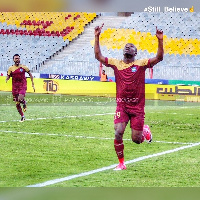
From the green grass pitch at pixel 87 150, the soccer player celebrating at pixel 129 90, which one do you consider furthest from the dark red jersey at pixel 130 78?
the green grass pitch at pixel 87 150

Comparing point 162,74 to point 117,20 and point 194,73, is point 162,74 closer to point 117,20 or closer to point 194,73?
point 194,73

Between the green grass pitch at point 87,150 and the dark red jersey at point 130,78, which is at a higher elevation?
the dark red jersey at point 130,78

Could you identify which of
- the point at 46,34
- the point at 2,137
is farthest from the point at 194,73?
the point at 2,137

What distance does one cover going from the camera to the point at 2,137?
38.6ft

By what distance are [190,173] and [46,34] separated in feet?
81.6

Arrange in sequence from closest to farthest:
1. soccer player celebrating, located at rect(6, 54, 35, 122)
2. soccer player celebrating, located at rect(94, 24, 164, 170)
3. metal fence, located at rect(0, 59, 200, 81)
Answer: soccer player celebrating, located at rect(94, 24, 164, 170), soccer player celebrating, located at rect(6, 54, 35, 122), metal fence, located at rect(0, 59, 200, 81)

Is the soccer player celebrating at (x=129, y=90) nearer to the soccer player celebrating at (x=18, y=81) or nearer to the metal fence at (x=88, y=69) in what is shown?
the soccer player celebrating at (x=18, y=81)

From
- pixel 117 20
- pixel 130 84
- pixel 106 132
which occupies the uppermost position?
pixel 117 20

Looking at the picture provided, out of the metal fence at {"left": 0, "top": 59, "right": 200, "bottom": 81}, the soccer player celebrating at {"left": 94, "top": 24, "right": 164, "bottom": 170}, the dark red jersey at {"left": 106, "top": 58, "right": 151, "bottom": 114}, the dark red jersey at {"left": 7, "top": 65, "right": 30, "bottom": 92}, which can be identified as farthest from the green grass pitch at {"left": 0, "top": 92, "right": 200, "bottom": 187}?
the metal fence at {"left": 0, "top": 59, "right": 200, "bottom": 81}

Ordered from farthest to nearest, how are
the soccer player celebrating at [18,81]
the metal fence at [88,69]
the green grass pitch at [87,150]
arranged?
the metal fence at [88,69]
the soccer player celebrating at [18,81]
the green grass pitch at [87,150]

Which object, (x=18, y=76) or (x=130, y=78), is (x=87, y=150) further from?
(x=18, y=76)

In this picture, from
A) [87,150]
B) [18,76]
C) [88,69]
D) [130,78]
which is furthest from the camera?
[88,69]

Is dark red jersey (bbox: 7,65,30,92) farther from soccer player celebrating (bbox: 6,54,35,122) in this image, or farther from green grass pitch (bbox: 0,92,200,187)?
green grass pitch (bbox: 0,92,200,187)

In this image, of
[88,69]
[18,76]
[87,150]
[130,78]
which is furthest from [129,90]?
[88,69]
